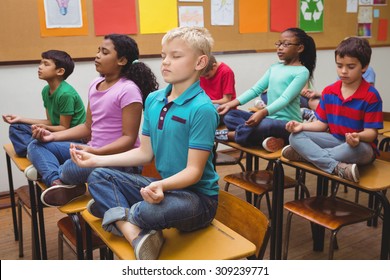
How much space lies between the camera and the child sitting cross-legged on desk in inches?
80.4

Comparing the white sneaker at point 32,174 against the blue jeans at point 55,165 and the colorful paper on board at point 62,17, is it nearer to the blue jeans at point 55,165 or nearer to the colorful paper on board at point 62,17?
the blue jeans at point 55,165

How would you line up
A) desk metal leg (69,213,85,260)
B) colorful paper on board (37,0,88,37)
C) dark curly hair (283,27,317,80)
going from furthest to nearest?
1. colorful paper on board (37,0,88,37)
2. dark curly hair (283,27,317,80)
3. desk metal leg (69,213,85,260)

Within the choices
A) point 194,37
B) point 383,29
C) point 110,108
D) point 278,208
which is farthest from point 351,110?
point 383,29

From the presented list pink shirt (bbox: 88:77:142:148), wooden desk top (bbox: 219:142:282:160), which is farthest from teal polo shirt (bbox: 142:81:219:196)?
wooden desk top (bbox: 219:142:282:160)

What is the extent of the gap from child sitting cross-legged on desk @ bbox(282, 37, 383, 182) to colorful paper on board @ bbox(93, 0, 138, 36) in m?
1.94

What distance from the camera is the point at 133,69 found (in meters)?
2.13

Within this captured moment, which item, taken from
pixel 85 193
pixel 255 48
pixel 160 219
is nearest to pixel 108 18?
pixel 255 48

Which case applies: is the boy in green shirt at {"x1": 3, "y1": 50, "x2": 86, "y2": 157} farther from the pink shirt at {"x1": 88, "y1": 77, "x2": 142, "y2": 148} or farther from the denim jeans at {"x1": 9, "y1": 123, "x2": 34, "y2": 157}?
the pink shirt at {"x1": 88, "y1": 77, "x2": 142, "y2": 148}

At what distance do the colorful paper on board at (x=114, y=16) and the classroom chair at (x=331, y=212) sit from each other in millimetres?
2117

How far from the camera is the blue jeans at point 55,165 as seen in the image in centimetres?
186

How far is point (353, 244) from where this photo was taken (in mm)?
2719

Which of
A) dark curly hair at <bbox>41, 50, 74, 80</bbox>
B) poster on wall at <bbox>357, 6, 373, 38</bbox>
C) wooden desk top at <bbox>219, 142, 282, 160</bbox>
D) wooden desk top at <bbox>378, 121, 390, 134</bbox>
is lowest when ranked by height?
wooden desk top at <bbox>219, 142, 282, 160</bbox>

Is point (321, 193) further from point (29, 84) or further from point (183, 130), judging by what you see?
point (29, 84)

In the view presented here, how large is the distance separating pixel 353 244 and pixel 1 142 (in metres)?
2.56
